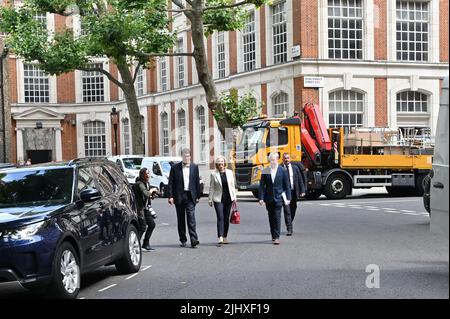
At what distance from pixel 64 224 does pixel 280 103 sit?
27146 millimetres

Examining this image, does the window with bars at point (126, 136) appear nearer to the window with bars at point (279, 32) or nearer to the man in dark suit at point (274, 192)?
the window with bars at point (279, 32)

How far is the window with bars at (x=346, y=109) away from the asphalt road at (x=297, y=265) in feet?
51.3

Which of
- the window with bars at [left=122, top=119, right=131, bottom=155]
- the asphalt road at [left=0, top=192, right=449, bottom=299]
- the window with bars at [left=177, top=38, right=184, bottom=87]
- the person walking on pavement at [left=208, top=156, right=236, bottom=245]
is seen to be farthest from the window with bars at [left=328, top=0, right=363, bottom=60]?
the window with bars at [left=122, top=119, right=131, bottom=155]

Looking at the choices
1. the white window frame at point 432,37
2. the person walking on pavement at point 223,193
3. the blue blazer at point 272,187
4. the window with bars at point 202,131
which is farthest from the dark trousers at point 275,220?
the window with bars at point 202,131

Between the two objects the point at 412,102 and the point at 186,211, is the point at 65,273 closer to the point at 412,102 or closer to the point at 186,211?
the point at 186,211

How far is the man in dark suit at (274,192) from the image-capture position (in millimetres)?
14234

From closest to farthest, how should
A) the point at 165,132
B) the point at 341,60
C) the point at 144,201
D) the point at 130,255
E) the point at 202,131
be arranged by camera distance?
the point at 130,255 < the point at 144,201 < the point at 341,60 < the point at 202,131 < the point at 165,132

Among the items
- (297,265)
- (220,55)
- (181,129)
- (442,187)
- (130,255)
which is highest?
(220,55)

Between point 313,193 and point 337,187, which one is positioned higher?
point 337,187

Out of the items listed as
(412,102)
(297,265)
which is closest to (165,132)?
(412,102)

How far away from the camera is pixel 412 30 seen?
35719mm
